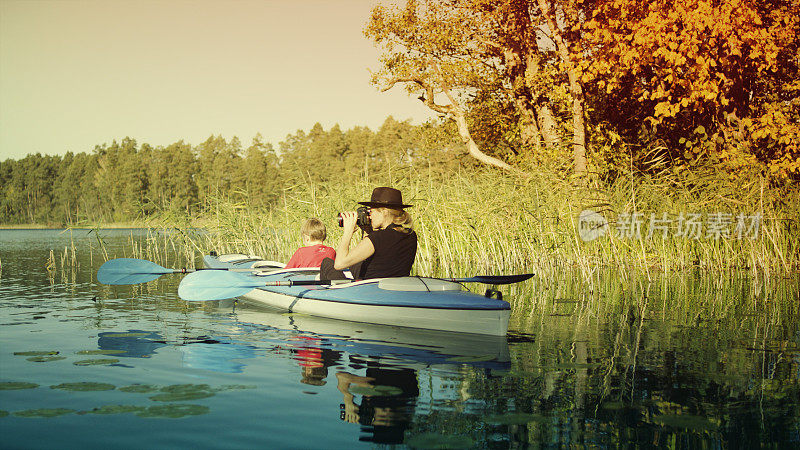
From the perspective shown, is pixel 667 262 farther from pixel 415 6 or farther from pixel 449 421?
pixel 415 6

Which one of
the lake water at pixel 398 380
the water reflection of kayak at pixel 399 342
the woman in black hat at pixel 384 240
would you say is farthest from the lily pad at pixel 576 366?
the woman in black hat at pixel 384 240

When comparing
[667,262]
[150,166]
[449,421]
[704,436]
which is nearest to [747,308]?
[667,262]

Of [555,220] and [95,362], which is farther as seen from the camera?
[555,220]

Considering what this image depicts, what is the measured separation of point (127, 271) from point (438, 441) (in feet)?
21.0

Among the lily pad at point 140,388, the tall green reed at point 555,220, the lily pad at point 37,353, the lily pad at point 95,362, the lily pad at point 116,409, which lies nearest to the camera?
the lily pad at point 116,409

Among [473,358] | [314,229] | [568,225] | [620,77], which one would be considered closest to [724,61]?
[620,77]

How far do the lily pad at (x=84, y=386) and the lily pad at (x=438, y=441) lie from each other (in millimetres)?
2072

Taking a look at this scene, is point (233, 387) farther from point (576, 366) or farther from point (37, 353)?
point (576, 366)

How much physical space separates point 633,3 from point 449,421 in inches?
493

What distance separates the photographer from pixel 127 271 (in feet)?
27.9

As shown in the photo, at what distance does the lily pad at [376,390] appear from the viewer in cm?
415

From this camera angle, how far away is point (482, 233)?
11297 millimetres

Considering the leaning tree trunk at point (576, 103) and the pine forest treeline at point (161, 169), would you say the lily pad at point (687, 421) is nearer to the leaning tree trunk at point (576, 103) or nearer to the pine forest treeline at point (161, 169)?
the leaning tree trunk at point (576, 103)

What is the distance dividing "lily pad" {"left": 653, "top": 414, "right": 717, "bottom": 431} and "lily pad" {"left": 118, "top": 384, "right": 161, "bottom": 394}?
3006 millimetres
